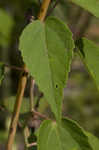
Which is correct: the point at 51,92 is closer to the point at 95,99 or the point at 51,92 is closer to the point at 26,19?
the point at 26,19

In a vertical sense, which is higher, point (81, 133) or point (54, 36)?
point (54, 36)

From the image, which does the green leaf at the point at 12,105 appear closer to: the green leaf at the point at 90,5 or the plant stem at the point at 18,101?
the plant stem at the point at 18,101

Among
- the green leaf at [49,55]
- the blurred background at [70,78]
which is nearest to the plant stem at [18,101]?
the green leaf at [49,55]

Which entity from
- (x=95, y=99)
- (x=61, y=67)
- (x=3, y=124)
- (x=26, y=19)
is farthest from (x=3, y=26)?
(x=95, y=99)

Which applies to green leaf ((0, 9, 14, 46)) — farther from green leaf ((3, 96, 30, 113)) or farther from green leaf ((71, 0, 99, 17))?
green leaf ((71, 0, 99, 17))

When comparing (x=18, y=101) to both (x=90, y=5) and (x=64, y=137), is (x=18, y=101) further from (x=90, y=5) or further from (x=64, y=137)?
(x=90, y=5)

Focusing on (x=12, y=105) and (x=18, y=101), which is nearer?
(x=18, y=101)

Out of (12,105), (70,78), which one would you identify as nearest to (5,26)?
(12,105)
